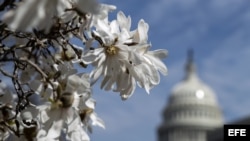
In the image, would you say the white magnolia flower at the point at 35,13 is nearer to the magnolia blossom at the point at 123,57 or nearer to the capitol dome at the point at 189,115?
the magnolia blossom at the point at 123,57

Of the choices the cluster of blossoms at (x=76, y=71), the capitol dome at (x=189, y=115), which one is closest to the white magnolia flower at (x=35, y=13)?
the cluster of blossoms at (x=76, y=71)

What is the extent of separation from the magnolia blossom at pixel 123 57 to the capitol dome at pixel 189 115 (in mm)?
66651

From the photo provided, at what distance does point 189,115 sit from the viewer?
6844 cm

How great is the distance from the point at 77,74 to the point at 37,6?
20.2 inches

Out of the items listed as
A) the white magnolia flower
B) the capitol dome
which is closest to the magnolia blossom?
the white magnolia flower

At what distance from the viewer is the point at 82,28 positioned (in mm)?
1558

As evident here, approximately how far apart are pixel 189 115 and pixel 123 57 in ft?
221

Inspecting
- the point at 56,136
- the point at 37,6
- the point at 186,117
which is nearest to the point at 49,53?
the point at 56,136

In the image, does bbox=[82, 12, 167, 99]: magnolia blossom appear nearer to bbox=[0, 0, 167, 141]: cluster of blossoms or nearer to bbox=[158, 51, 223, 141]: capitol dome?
bbox=[0, 0, 167, 141]: cluster of blossoms

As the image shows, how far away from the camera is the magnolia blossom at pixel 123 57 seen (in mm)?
1516

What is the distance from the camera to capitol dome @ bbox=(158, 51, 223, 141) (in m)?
68.3

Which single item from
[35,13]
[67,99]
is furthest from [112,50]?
[35,13]

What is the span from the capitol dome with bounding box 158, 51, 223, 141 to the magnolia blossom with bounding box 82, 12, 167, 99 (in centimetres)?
6665

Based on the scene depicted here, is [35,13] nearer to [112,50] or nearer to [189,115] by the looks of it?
[112,50]
